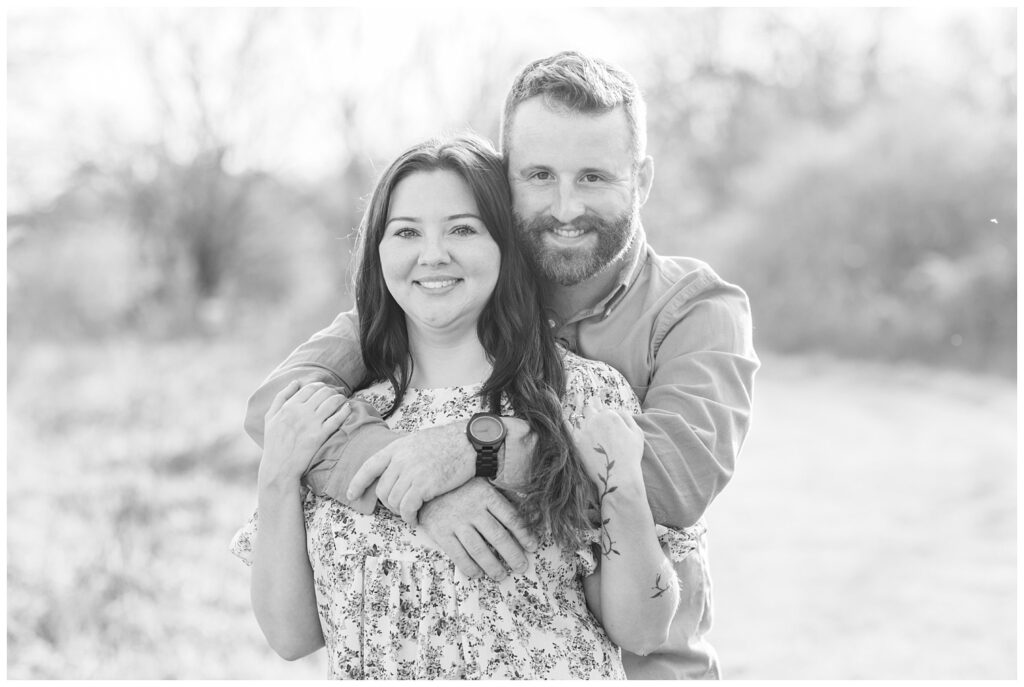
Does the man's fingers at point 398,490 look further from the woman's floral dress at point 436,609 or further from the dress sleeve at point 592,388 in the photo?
the dress sleeve at point 592,388

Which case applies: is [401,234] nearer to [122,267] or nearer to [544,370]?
[544,370]

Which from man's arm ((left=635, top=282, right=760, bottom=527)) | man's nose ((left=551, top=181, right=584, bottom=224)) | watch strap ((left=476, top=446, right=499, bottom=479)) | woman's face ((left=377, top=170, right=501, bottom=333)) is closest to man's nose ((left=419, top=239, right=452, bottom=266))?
woman's face ((left=377, top=170, right=501, bottom=333))

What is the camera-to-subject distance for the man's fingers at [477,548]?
1.86 meters

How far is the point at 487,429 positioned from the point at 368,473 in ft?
0.75

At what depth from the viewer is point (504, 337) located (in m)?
2.04

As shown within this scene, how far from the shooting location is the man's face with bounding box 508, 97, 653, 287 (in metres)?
2.06

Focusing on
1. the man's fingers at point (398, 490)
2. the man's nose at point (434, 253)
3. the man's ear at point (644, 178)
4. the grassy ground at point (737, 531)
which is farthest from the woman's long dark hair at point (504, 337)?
the grassy ground at point (737, 531)

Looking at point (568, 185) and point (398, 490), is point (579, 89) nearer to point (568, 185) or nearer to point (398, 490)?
point (568, 185)

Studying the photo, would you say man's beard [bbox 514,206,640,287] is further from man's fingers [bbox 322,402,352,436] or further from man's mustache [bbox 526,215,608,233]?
man's fingers [bbox 322,402,352,436]

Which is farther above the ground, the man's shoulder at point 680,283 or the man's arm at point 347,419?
the man's shoulder at point 680,283

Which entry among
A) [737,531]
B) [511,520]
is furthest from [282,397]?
[737,531]

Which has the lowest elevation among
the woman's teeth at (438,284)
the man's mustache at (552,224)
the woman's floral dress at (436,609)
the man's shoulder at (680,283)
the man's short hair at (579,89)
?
the woman's floral dress at (436,609)

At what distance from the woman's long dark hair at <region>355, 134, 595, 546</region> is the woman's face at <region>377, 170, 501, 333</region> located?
0.02 meters

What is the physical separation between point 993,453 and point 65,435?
8.73m
